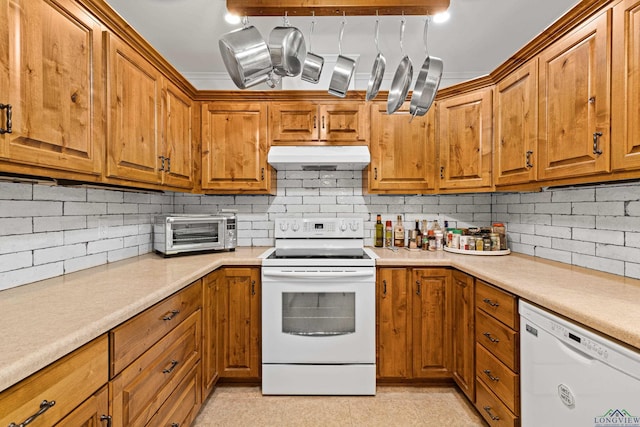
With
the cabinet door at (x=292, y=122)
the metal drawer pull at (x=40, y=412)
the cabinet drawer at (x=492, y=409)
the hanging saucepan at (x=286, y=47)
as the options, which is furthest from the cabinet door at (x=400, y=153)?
the metal drawer pull at (x=40, y=412)

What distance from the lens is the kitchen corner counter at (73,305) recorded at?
2.60ft

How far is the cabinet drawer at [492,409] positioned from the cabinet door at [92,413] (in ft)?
5.64

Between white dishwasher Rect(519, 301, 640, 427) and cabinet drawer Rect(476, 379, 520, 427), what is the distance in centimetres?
11

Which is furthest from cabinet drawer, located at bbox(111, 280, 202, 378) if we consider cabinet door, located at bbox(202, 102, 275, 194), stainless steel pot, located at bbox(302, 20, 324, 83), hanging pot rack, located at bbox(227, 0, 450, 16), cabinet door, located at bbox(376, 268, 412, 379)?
hanging pot rack, located at bbox(227, 0, 450, 16)

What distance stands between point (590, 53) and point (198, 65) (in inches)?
107

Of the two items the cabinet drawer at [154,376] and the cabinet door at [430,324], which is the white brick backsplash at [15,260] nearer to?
the cabinet drawer at [154,376]

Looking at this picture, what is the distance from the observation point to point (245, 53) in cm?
145

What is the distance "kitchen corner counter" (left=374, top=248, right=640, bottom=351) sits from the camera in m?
1.03

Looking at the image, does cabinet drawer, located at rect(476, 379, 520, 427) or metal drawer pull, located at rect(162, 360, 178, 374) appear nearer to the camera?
metal drawer pull, located at rect(162, 360, 178, 374)

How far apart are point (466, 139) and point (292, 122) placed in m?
1.36

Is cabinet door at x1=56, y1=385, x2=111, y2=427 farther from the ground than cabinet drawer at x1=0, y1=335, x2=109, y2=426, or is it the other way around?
cabinet drawer at x1=0, y1=335, x2=109, y2=426

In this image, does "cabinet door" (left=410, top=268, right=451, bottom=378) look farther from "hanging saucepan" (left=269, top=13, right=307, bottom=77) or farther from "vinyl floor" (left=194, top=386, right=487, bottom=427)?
"hanging saucepan" (left=269, top=13, right=307, bottom=77)

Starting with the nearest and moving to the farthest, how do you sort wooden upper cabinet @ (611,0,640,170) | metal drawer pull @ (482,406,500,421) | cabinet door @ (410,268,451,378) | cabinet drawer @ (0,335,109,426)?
cabinet drawer @ (0,335,109,426)
wooden upper cabinet @ (611,0,640,170)
metal drawer pull @ (482,406,500,421)
cabinet door @ (410,268,451,378)

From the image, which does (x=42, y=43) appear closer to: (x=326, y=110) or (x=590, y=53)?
(x=326, y=110)
